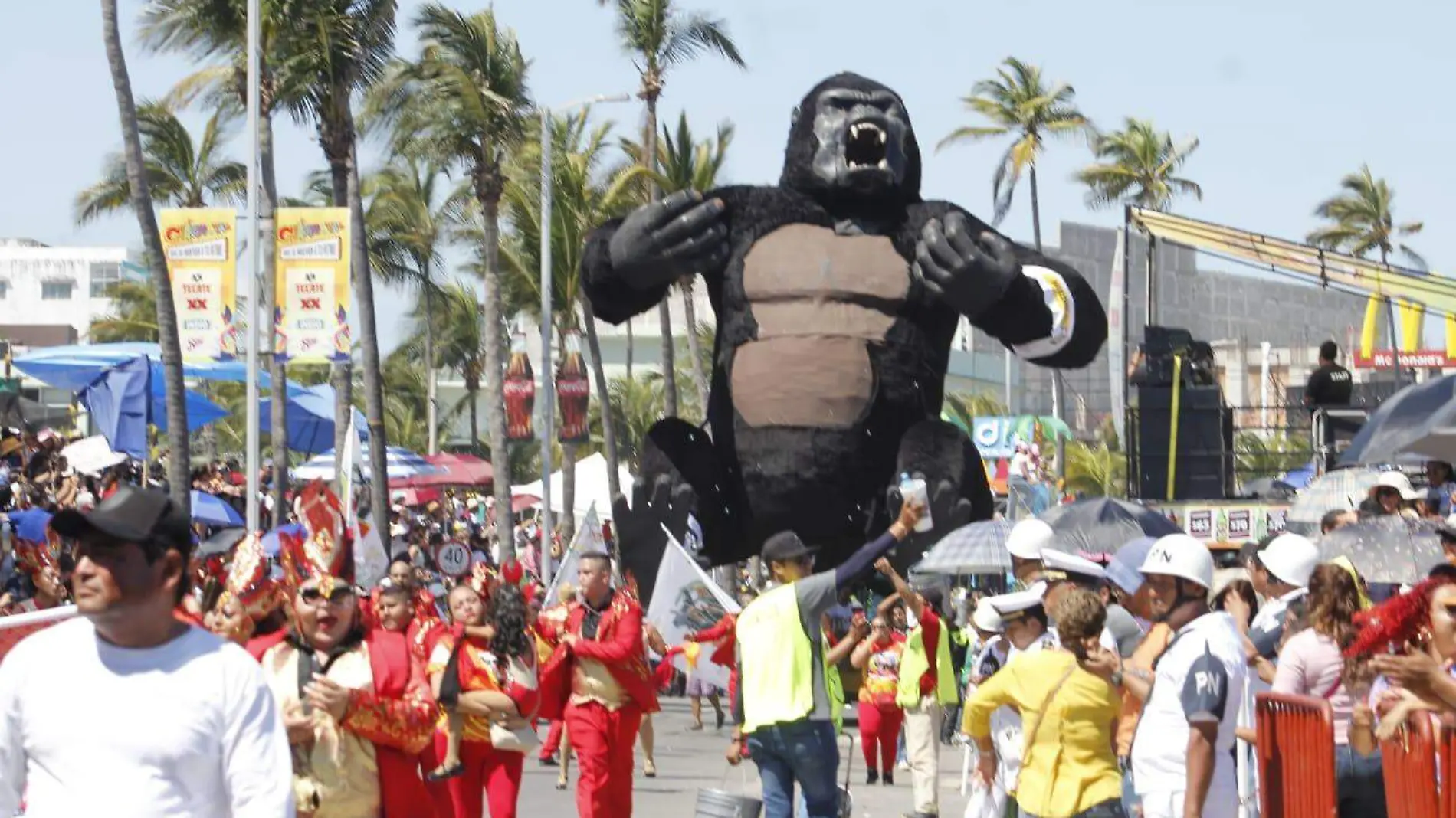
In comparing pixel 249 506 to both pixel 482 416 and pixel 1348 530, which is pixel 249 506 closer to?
pixel 1348 530

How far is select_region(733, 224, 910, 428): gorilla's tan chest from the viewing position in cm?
1349

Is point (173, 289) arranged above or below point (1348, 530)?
above

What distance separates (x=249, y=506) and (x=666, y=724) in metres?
4.56

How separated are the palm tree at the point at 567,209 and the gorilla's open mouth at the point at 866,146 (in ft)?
77.1

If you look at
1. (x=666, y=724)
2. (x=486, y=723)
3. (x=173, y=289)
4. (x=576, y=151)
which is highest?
(x=576, y=151)

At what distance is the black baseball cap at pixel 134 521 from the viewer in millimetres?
4910

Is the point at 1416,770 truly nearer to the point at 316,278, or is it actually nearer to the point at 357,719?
the point at 357,719

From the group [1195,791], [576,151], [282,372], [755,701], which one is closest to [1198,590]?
[1195,791]

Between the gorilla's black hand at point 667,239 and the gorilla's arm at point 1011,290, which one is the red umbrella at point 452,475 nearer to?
the gorilla's black hand at point 667,239

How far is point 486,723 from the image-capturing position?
33.9ft

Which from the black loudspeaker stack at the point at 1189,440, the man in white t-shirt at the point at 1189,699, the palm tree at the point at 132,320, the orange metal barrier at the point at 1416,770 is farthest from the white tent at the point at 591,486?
the orange metal barrier at the point at 1416,770

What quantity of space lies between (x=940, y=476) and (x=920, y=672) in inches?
83.2

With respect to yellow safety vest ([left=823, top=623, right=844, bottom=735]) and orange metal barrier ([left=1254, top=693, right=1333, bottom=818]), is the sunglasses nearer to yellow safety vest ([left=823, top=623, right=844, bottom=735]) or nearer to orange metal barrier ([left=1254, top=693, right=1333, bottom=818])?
yellow safety vest ([left=823, top=623, right=844, bottom=735])

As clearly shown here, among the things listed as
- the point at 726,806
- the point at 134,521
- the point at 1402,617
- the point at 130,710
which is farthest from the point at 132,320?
the point at 130,710
